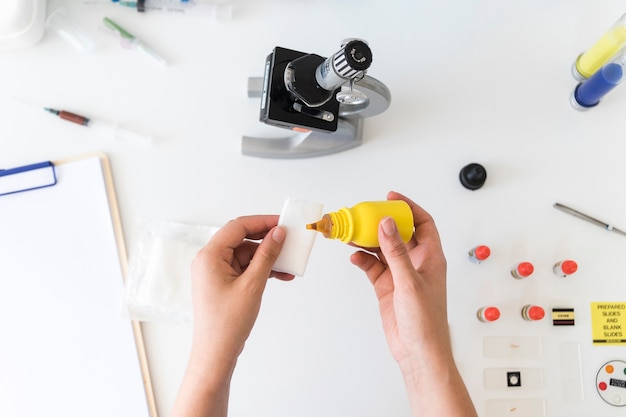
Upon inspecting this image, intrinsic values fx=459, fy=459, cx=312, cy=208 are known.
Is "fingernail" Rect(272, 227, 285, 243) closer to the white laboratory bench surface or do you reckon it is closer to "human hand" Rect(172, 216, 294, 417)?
"human hand" Rect(172, 216, 294, 417)

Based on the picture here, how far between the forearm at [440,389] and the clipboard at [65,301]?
476mm

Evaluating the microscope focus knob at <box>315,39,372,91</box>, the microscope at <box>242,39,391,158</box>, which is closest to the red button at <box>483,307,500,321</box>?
the microscope at <box>242,39,391,158</box>

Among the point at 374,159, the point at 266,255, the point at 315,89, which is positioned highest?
the point at 315,89

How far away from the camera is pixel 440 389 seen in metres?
0.64

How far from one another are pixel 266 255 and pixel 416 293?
0.21 meters

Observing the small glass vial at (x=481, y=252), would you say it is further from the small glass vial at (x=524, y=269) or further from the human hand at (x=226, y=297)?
the human hand at (x=226, y=297)

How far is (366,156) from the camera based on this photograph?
0.88m

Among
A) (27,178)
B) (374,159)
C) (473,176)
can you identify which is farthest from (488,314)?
(27,178)

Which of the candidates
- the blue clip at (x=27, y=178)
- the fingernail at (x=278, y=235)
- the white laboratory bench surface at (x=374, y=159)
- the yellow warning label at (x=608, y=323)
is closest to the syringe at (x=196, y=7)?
the white laboratory bench surface at (x=374, y=159)

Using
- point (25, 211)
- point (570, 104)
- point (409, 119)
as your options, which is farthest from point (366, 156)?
point (25, 211)

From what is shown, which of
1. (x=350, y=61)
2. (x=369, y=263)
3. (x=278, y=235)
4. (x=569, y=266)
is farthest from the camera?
(x=569, y=266)

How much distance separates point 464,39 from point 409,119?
0.67ft

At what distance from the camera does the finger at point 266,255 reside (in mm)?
627

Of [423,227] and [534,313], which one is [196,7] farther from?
[534,313]
